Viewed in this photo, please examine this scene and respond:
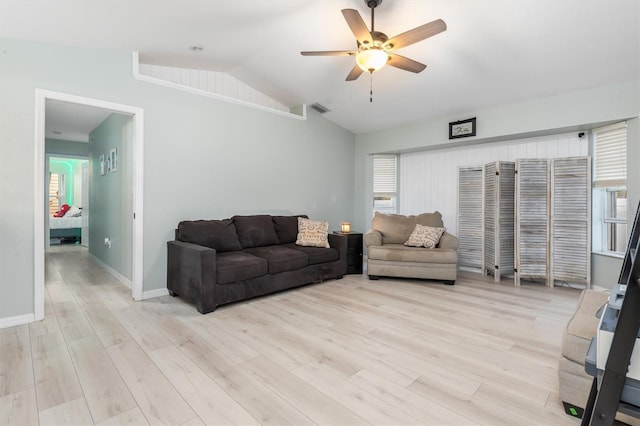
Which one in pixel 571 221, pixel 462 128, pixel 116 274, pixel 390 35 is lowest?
pixel 116 274

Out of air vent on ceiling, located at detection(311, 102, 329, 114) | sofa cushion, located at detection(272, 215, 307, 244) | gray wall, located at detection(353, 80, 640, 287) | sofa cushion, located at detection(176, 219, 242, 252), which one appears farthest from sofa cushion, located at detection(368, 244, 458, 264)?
air vent on ceiling, located at detection(311, 102, 329, 114)

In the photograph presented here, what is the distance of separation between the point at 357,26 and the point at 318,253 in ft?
8.81

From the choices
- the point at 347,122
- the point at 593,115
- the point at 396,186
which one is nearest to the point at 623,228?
the point at 593,115

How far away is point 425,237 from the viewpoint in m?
4.71

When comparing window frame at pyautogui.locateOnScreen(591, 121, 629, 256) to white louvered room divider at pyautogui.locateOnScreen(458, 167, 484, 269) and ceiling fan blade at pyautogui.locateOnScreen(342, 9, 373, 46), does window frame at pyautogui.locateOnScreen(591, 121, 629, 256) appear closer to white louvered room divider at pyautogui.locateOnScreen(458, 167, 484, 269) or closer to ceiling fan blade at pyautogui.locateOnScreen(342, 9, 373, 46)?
white louvered room divider at pyautogui.locateOnScreen(458, 167, 484, 269)

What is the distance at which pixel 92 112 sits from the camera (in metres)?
4.62

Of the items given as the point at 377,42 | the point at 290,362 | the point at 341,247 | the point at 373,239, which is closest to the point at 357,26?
the point at 377,42

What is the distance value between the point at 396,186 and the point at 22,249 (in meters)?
5.25

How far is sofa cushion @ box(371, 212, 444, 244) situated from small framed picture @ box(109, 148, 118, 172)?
3.99m

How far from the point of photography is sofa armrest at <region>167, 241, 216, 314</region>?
3170 millimetres

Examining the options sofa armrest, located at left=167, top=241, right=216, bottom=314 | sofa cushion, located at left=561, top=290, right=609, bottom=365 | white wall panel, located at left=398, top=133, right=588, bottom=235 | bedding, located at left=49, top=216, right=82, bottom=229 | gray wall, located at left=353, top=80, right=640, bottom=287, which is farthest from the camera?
bedding, located at left=49, top=216, right=82, bottom=229

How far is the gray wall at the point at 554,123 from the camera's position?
140 inches

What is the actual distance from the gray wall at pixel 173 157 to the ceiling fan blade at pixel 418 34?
8.27 feet

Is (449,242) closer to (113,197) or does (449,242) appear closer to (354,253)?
(354,253)
